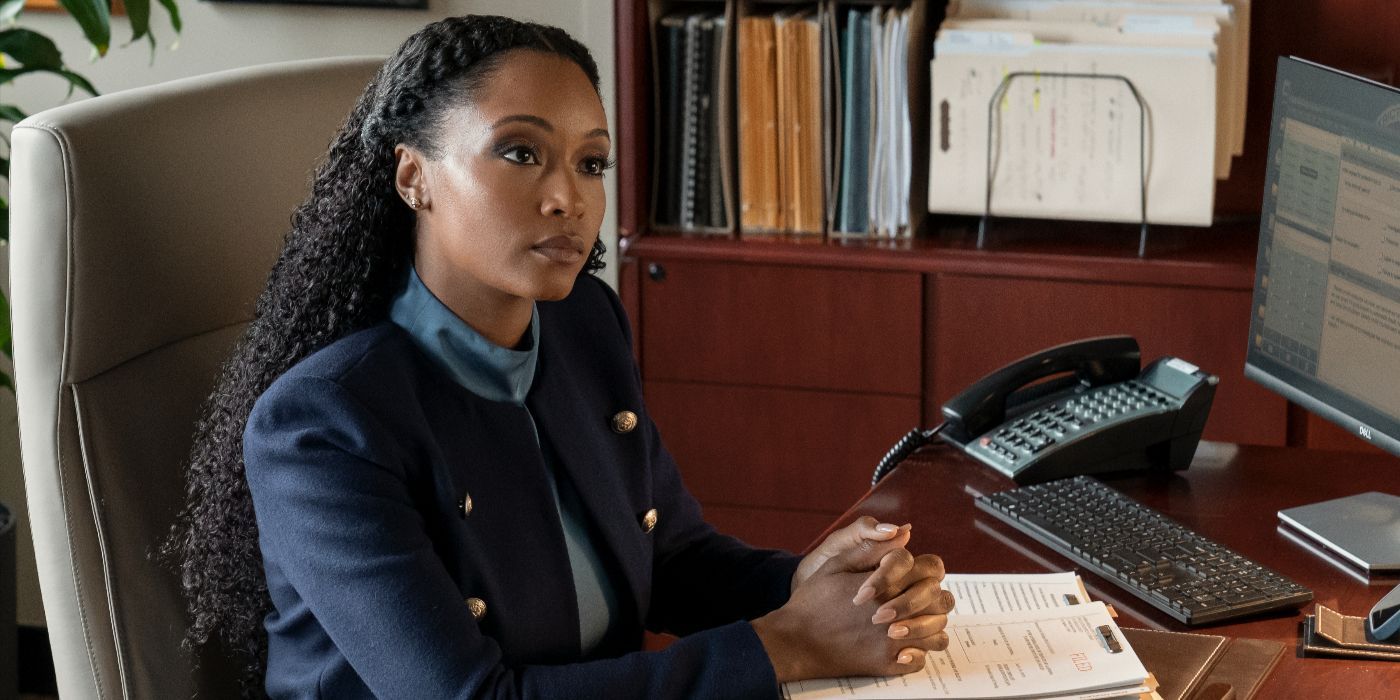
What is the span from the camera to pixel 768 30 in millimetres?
2436

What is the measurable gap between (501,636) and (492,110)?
1.37ft

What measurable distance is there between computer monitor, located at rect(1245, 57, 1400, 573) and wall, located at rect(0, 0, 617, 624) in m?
1.23

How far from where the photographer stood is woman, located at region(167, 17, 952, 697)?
1.20 metres

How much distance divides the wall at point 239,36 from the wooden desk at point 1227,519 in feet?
3.42

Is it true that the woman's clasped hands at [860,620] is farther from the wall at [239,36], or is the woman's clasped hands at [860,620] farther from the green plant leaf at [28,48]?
the green plant leaf at [28,48]

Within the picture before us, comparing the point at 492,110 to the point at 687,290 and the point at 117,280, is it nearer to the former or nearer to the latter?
the point at 117,280

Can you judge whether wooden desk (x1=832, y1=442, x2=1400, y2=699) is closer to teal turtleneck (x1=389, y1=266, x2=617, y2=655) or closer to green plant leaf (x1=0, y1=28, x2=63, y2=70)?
teal turtleneck (x1=389, y1=266, x2=617, y2=655)

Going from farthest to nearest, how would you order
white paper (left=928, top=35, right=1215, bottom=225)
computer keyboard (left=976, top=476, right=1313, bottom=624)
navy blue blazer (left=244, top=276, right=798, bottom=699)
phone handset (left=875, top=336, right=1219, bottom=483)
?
white paper (left=928, top=35, right=1215, bottom=225) → phone handset (left=875, top=336, right=1219, bottom=483) → computer keyboard (left=976, top=476, right=1313, bottom=624) → navy blue blazer (left=244, top=276, right=798, bottom=699)

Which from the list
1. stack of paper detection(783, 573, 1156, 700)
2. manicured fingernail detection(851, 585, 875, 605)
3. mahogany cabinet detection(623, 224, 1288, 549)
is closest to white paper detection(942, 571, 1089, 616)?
stack of paper detection(783, 573, 1156, 700)

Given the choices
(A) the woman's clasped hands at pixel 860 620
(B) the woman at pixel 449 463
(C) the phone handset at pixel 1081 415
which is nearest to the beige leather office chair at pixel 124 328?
(B) the woman at pixel 449 463

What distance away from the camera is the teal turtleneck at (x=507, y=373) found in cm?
131

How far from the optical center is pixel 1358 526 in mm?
1564

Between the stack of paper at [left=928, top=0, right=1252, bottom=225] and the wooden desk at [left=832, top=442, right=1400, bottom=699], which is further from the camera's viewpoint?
the stack of paper at [left=928, top=0, right=1252, bottom=225]

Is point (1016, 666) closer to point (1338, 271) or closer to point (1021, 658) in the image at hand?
point (1021, 658)
